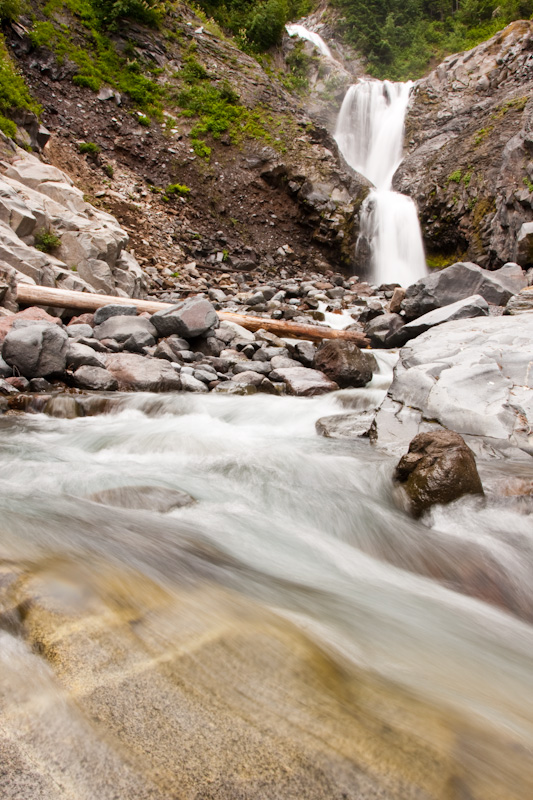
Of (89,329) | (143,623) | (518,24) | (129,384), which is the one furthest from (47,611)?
(518,24)

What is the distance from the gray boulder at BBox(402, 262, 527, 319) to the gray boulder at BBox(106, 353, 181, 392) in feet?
Result: 18.0

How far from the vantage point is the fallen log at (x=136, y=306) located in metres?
7.29

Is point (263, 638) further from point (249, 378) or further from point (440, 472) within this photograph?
point (249, 378)

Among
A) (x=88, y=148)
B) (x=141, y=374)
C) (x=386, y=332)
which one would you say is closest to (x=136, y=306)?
(x=141, y=374)

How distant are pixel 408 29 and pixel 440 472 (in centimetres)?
4179

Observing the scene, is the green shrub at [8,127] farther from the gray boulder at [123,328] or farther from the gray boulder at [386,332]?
the gray boulder at [386,332]

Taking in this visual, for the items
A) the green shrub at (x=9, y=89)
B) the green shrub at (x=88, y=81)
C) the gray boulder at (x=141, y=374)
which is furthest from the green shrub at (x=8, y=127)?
the gray boulder at (x=141, y=374)

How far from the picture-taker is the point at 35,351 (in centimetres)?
535

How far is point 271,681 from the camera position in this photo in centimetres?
117

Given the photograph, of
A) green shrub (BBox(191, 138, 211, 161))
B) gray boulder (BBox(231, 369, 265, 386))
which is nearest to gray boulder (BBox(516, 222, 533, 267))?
gray boulder (BBox(231, 369, 265, 386))

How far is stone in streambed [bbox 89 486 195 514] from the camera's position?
2.79 m

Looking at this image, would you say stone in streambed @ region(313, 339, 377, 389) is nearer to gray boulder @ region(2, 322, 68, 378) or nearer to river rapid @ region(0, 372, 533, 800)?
river rapid @ region(0, 372, 533, 800)

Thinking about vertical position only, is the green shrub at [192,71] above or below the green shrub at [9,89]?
above

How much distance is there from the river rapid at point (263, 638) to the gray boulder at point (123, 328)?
12.4 feet
